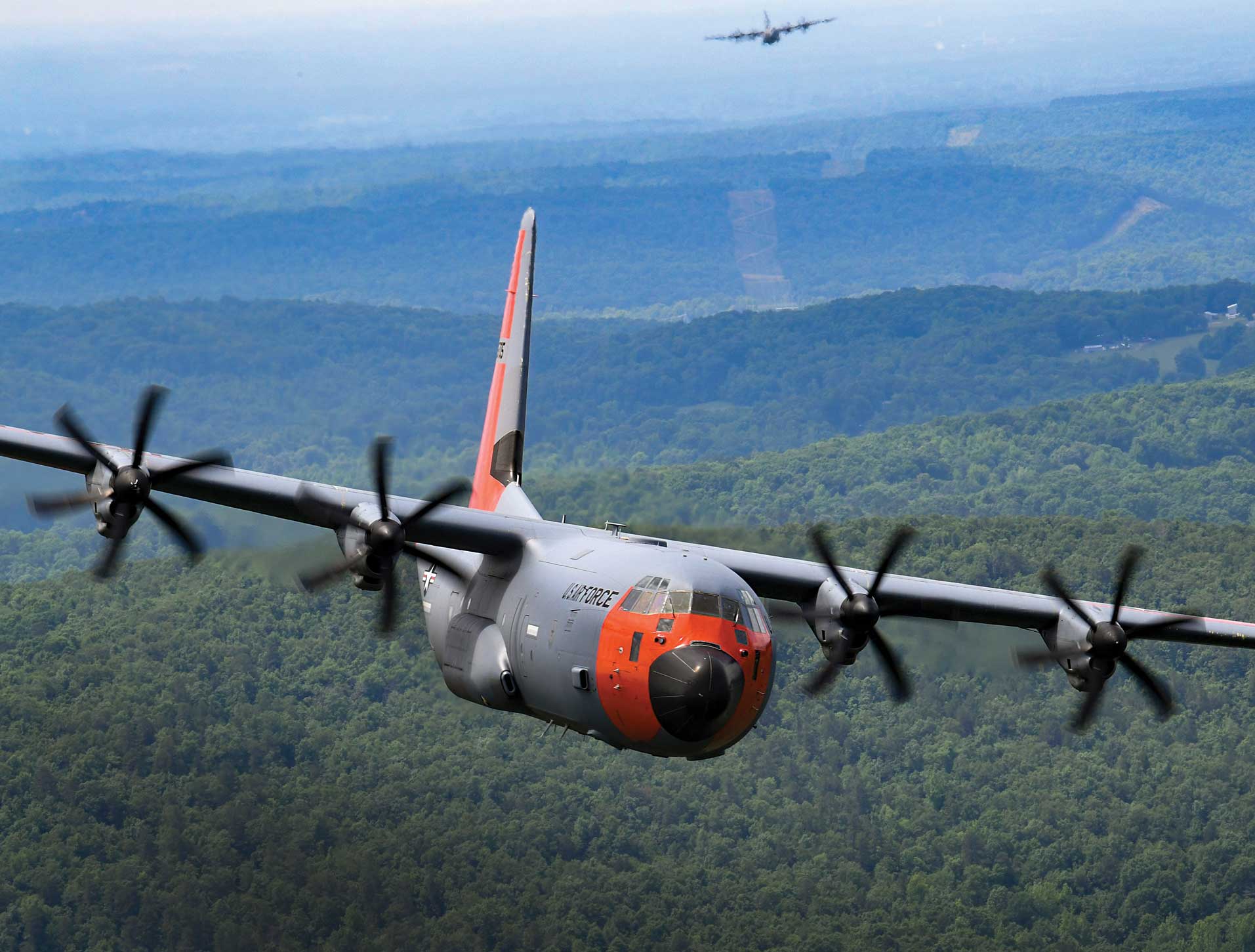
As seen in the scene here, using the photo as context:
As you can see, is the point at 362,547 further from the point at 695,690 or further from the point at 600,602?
the point at 695,690

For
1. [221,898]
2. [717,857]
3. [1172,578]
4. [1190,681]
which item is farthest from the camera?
[1172,578]

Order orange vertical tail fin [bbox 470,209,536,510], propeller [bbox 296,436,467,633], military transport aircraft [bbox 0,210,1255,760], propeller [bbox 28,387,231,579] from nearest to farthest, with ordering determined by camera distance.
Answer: military transport aircraft [bbox 0,210,1255,760]
propeller [bbox 296,436,467,633]
propeller [bbox 28,387,231,579]
orange vertical tail fin [bbox 470,209,536,510]

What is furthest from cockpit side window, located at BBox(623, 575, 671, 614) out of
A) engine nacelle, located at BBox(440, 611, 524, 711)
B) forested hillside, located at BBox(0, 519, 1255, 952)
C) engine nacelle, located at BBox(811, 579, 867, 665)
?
forested hillside, located at BBox(0, 519, 1255, 952)

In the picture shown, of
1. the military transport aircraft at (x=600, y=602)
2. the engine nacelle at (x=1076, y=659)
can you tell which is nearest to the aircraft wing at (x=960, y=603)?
the military transport aircraft at (x=600, y=602)

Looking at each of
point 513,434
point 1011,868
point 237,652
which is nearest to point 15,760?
point 237,652

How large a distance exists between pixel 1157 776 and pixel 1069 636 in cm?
11128

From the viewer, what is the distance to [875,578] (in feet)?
130

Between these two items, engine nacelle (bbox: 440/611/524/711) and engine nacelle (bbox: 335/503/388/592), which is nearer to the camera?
engine nacelle (bbox: 335/503/388/592)

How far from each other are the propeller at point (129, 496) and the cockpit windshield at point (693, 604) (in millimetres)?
9706

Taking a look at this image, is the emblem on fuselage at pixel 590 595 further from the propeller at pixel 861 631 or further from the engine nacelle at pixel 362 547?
the propeller at pixel 861 631

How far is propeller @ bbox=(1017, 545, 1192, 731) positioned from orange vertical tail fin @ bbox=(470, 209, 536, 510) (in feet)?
52.1

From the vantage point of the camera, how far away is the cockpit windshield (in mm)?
33594

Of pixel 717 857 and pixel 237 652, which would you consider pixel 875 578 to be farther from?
pixel 237 652

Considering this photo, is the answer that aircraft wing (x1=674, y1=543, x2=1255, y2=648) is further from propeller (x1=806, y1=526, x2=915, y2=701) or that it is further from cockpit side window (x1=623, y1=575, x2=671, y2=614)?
cockpit side window (x1=623, y1=575, x2=671, y2=614)
